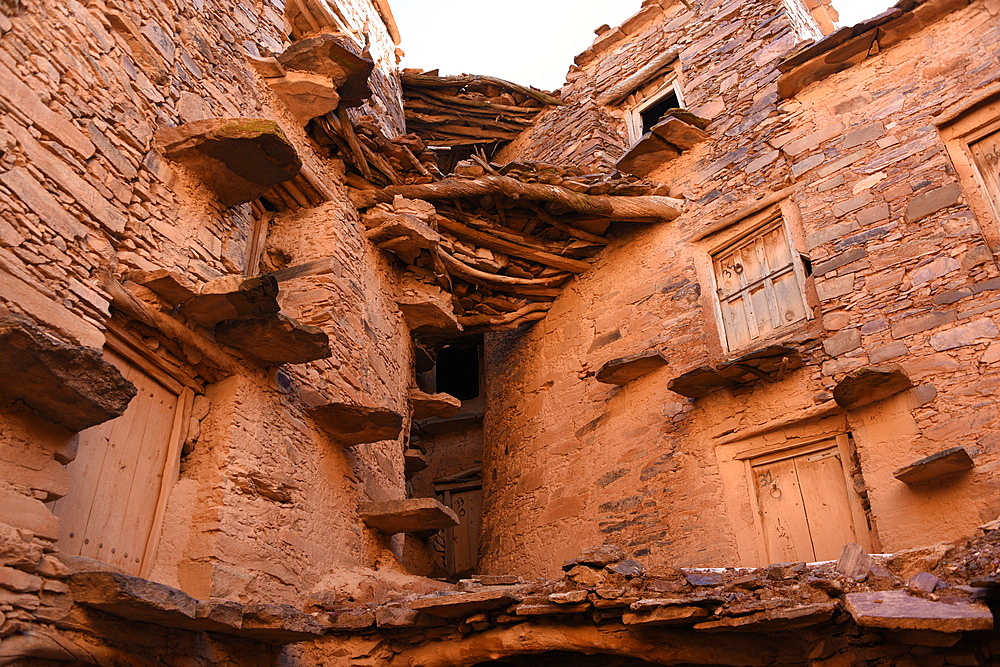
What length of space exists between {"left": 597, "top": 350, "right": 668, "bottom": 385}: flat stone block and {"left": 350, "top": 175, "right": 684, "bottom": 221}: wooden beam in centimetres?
168

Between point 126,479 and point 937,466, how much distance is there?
213 inches

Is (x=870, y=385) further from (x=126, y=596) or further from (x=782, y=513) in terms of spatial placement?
(x=126, y=596)

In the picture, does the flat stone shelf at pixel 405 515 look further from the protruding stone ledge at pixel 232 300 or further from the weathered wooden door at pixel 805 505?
the weathered wooden door at pixel 805 505

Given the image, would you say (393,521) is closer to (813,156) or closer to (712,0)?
(813,156)

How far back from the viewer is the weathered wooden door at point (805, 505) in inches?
235

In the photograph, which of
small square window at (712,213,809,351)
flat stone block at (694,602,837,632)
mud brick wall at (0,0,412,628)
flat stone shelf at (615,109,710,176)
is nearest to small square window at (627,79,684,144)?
flat stone shelf at (615,109,710,176)

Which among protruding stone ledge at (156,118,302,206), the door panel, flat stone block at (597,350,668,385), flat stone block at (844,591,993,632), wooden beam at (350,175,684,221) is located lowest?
flat stone block at (844,591,993,632)

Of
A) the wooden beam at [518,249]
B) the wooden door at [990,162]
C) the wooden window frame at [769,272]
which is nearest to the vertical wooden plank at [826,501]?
the wooden window frame at [769,272]

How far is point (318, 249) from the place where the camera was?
6.80 m

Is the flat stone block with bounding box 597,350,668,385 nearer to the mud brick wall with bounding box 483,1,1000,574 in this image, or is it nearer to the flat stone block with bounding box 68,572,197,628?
the mud brick wall with bounding box 483,1,1000,574

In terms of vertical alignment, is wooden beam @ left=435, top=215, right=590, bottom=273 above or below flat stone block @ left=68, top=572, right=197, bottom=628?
above

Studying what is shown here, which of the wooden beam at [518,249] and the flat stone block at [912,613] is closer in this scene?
the flat stone block at [912,613]

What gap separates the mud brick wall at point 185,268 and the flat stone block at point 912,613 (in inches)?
146

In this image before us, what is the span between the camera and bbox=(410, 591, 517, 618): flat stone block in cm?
496
